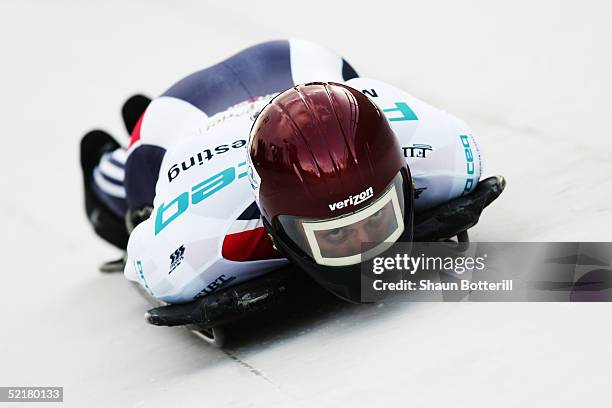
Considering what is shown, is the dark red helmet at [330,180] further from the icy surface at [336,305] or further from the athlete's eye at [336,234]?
the icy surface at [336,305]

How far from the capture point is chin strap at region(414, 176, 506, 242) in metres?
4.40

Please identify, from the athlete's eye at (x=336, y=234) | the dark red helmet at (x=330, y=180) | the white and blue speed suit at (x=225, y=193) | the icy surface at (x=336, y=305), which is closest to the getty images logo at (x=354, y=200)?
the dark red helmet at (x=330, y=180)

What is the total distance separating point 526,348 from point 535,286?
0.68 meters

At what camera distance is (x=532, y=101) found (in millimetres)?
6172

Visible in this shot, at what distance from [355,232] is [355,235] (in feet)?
0.05

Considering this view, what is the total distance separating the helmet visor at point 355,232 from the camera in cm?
395

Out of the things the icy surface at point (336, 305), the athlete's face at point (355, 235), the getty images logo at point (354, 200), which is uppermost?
the getty images logo at point (354, 200)

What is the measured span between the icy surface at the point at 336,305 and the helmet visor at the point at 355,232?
0.32 meters

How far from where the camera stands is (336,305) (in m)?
4.59

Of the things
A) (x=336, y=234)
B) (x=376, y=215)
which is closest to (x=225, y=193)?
(x=336, y=234)

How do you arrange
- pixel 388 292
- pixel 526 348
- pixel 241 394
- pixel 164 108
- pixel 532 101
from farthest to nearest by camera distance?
pixel 532 101, pixel 164 108, pixel 388 292, pixel 241 394, pixel 526 348

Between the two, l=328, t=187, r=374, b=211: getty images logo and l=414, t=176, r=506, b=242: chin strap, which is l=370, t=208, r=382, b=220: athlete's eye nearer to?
l=328, t=187, r=374, b=211: getty images logo

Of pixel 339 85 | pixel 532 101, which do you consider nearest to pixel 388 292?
pixel 339 85

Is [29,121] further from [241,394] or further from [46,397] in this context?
[241,394]
